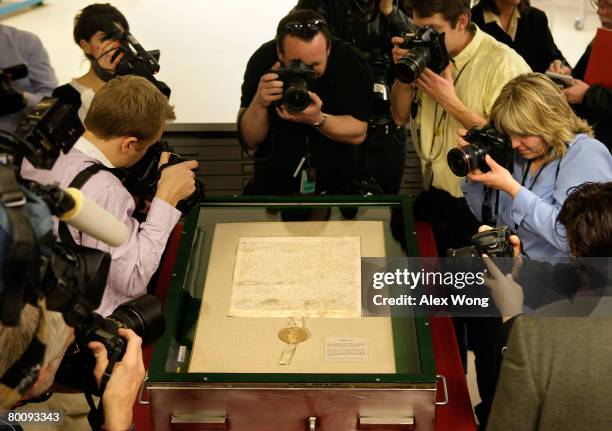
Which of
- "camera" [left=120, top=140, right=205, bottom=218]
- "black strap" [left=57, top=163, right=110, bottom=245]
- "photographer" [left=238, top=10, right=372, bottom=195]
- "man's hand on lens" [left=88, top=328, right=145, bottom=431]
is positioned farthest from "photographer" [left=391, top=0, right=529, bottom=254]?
"man's hand on lens" [left=88, top=328, right=145, bottom=431]

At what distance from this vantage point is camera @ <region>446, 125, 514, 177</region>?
240 centimetres

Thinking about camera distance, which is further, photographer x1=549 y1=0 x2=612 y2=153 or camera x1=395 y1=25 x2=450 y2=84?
photographer x1=549 y1=0 x2=612 y2=153

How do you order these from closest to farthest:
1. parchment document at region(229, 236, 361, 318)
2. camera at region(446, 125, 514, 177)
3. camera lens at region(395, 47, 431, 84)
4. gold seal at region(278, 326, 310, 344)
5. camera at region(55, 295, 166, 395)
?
camera at region(55, 295, 166, 395) < gold seal at region(278, 326, 310, 344) < parchment document at region(229, 236, 361, 318) < camera at region(446, 125, 514, 177) < camera lens at region(395, 47, 431, 84)

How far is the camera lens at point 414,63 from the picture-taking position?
270cm

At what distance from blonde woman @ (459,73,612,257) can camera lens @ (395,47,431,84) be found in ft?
1.26

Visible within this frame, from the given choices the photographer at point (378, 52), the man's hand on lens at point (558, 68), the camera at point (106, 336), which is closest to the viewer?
the camera at point (106, 336)

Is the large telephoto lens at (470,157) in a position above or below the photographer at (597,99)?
above

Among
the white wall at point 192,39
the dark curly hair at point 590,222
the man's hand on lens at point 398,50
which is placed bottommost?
the white wall at point 192,39

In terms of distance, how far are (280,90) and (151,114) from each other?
670 mm

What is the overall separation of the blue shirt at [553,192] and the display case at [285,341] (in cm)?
37

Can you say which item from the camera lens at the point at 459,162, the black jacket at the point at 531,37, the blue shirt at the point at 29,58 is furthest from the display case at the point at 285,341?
the blue shirt at the point at 29,58

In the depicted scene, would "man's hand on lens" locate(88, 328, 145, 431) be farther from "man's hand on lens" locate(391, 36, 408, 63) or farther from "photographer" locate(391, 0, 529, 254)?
"man's hand on lens" locate(391, 36, 408, 63)

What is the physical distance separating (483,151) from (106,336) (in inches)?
53.0

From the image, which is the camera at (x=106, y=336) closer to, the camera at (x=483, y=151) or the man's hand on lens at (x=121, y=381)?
the man's hand on lens at (x=121, y=381)
